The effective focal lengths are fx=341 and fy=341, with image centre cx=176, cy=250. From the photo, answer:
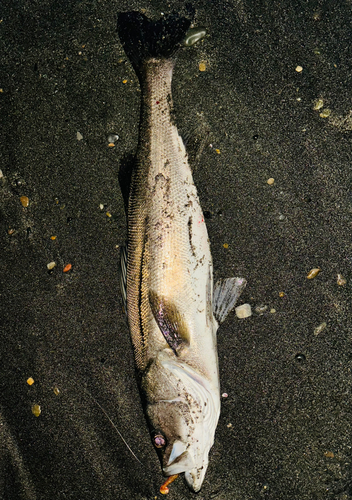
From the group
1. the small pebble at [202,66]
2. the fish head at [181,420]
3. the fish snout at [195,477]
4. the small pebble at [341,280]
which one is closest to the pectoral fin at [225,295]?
the fish head at [181,420]

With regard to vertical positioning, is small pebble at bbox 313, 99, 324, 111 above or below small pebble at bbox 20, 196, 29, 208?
above

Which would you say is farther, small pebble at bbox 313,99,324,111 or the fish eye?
small pebble at bbox 313,99,324,111

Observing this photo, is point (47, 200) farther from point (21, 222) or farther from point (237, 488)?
point (237, 488)

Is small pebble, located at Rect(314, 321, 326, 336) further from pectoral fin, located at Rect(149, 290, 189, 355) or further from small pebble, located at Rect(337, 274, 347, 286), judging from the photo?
pectoral fin, located at Rect(149, 290, 189, 355)

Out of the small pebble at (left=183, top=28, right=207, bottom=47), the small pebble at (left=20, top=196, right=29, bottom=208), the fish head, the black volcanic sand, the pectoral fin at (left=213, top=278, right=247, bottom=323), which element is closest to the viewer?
the fish head

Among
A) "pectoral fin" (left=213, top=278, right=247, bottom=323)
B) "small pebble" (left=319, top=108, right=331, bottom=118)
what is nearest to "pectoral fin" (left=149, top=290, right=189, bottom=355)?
"pectoral fin" (left=213, top=278, right=247, bottom=323)

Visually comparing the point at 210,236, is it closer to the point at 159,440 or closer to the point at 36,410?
the point at 159,440

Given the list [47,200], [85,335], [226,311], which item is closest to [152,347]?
[226,311]
